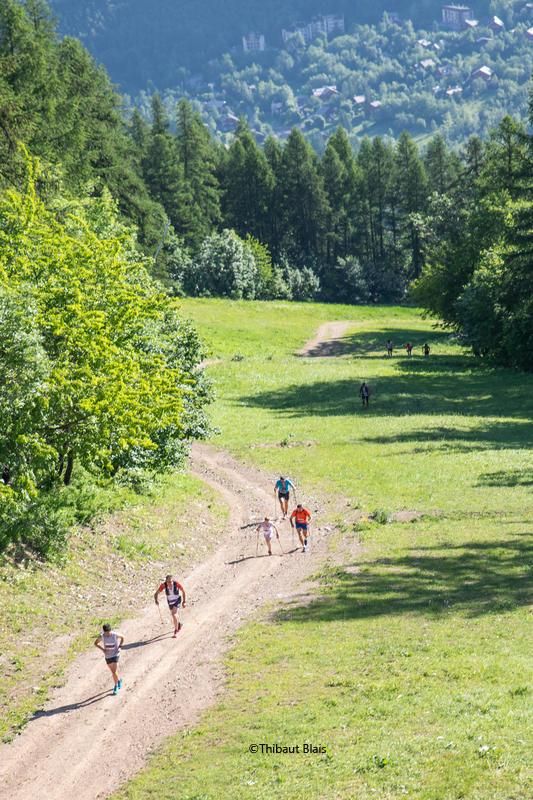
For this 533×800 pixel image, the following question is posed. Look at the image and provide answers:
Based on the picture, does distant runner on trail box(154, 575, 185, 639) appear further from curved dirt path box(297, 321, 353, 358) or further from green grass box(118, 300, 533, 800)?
curved dirt path box(297, 321, 353, 358)

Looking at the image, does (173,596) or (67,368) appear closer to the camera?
(173,596)

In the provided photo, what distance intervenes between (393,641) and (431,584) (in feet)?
14.4

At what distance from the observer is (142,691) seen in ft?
68.1

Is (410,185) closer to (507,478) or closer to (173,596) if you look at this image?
(507,478)

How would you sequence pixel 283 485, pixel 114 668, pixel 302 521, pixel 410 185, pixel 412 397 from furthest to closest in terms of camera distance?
pixel 410 185 < pixel 412 397 < pixel 283 485 < pixel 302 521 < pixel 114 668

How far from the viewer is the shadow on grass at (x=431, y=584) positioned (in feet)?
73.6

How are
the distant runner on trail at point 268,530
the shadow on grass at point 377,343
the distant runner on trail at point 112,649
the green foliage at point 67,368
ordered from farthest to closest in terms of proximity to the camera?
the shadow on grass at point 377,343
the distant runner on trail at point 268,530
the green foliage at point 67,368
the distant runner on trail at point 112,649

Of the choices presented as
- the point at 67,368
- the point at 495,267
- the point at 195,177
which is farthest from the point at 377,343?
the point at 67,368

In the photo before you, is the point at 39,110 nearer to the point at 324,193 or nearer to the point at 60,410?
the point at 60,410

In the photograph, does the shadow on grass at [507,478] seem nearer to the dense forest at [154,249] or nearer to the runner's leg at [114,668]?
the dense forest at [154,249]

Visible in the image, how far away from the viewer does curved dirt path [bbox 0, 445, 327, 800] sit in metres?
17.3

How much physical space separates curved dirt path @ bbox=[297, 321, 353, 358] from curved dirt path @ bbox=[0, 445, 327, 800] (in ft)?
170

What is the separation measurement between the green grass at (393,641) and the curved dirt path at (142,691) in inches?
32.6

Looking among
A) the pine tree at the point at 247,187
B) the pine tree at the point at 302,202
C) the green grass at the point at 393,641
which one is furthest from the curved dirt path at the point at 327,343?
the pine tree at the point at 247,187
